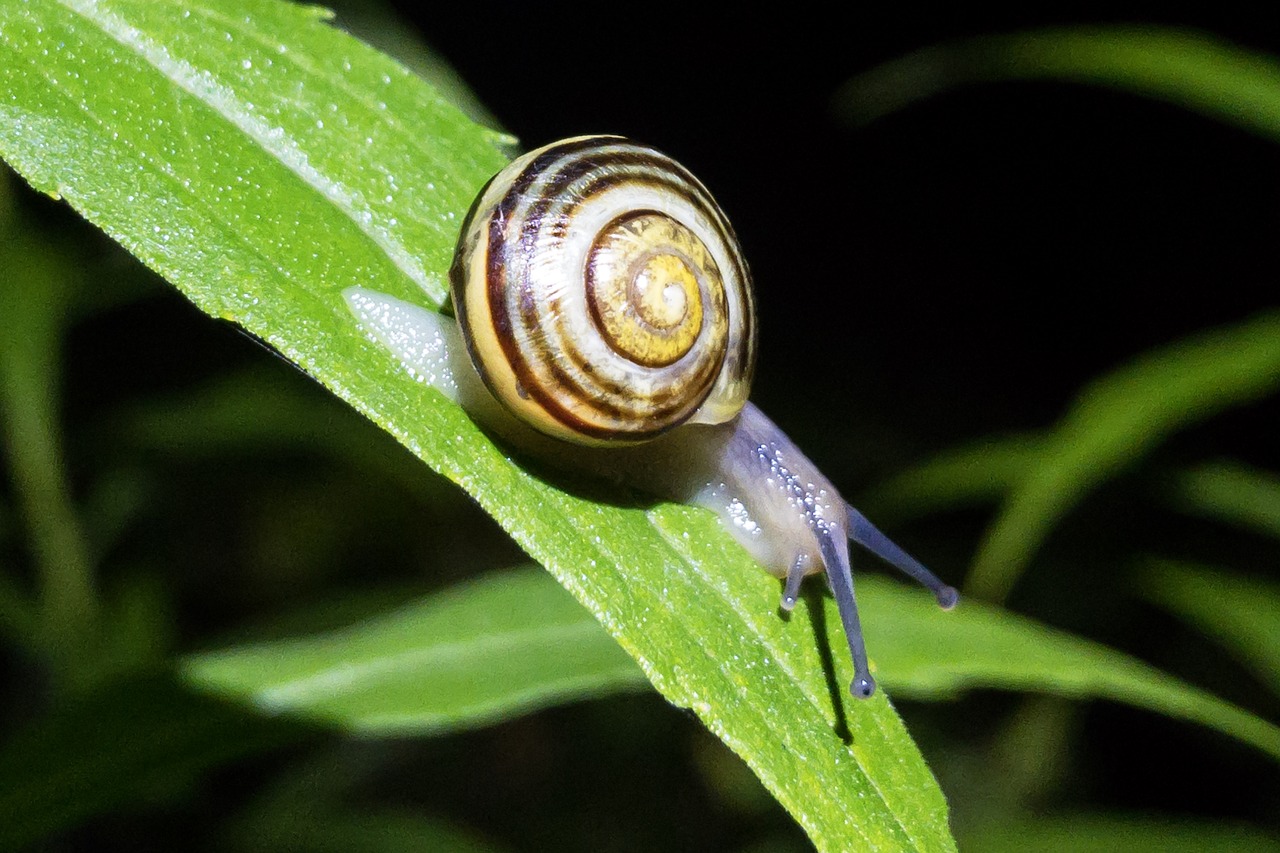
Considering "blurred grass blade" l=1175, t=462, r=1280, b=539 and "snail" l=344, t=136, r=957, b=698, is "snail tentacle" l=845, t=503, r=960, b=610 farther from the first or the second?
"blurred grass blade" l=1175, t=462, r=1280, b=539

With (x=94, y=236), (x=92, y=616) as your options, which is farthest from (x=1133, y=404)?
(x=94, y=236)

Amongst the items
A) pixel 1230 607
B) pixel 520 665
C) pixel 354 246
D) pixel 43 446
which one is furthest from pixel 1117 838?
pixel 43 446

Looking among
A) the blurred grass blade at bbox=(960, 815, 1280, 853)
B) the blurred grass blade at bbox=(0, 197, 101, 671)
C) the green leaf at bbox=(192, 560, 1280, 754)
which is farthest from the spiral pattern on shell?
the blurred grass blade at bbox=(960, 815, 1280, 853)

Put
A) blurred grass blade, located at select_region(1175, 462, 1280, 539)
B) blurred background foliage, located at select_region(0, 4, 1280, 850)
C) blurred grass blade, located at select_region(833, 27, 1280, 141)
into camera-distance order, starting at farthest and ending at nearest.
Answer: blurred grass blade, located at select_region(1175, 462, 1280, 539) < blurred background foliage, located at select_region(0, 4, 1280, 850) < blurred grass blade, located at select_region(833, 27, 1280, 141)

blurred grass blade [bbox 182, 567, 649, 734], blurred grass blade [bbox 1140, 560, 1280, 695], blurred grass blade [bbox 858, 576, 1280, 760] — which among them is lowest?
blurred grass blade [bbox 1140, 560, 1280, 695]

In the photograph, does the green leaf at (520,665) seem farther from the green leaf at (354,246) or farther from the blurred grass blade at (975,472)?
the blurred grass blade at (975,472)

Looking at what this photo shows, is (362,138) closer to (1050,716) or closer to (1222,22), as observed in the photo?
(1050,716)

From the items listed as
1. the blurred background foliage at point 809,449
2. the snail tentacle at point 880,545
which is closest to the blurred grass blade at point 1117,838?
the blurred background foliage at point 809,449
